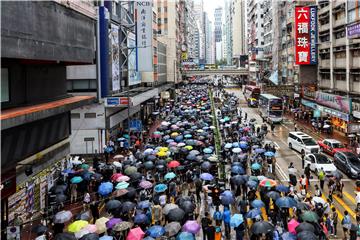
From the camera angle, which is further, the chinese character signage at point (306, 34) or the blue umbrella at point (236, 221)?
the chinese character signage at point (306, 34)

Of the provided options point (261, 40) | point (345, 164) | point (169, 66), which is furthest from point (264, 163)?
point (261, 40)

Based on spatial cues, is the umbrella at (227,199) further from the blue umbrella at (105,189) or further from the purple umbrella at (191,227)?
the blue umbrella at (105,189)

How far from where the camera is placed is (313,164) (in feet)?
85.5

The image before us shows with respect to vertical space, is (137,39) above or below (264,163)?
above

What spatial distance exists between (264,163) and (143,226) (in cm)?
1402

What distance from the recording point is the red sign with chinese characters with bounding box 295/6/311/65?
167 feet

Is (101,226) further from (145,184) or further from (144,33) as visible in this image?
(144,33)

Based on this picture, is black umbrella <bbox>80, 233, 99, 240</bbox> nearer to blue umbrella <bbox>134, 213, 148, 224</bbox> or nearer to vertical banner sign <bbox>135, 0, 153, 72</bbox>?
blue umbrella <bbox>134, 213, 148, 224</bbox>

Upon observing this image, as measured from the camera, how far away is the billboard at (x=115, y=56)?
37.2 metres

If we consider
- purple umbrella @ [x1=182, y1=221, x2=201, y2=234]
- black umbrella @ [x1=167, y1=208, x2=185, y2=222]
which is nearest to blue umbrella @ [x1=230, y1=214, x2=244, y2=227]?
purple umbrella @ [x1=182, y1=221, x2=201, y2=234]

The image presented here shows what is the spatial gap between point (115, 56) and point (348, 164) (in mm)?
21670

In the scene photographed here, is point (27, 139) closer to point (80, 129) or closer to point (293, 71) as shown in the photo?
point (80, 129)

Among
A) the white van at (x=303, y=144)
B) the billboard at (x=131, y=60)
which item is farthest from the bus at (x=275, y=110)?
the billboard at (x=131, y=60)

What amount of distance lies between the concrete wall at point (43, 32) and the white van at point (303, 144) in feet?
59.9
